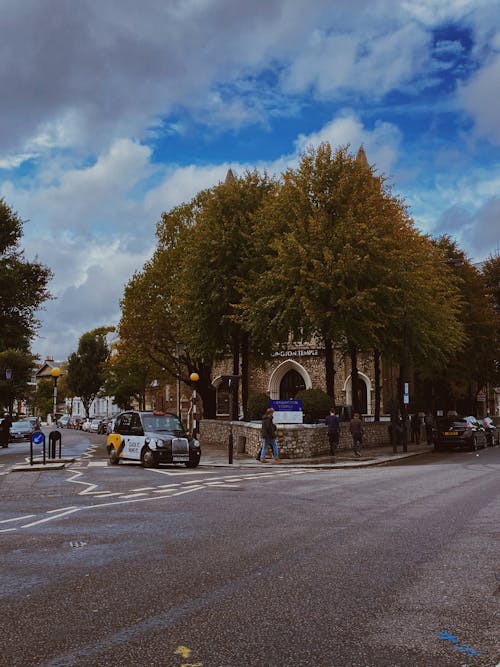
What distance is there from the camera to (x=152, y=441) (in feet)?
68.0

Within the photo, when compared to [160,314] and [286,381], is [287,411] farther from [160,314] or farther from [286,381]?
[286,381]

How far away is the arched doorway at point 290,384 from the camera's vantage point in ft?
171

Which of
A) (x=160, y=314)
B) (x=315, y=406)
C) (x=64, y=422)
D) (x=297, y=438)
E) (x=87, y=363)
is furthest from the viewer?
(x=64, y=422)

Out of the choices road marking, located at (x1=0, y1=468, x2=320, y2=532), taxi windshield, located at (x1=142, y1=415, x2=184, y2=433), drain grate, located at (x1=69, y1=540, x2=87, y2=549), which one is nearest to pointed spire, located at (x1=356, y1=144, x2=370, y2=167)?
taxi windshield, located at (x1=142, y1=415, x2=184, y2=433)

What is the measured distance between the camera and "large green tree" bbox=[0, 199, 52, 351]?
32.5m

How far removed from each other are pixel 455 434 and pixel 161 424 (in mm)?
15017

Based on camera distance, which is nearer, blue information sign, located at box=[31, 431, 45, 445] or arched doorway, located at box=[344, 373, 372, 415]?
blue information sign, located at box=[31, 431, 45, 445]

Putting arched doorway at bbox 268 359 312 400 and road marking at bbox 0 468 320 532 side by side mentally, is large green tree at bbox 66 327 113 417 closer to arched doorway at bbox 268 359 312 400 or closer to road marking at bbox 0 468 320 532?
arched doorway at bbox 268 359 312 400

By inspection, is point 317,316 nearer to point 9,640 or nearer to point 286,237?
point 286,237

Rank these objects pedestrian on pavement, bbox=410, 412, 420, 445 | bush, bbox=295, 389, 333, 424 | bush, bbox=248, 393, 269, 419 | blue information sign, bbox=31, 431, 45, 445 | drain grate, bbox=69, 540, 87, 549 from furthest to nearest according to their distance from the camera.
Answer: pedestrian on pavement, bbox=410, 412, 420, 445, bush, bbox=248, 393, 269, 419, bush, bbox=295, 389, 333, 424, blue information sign, bbox=31, 431, 45, 445, drain grate, bbox=69, 540, 87, 549

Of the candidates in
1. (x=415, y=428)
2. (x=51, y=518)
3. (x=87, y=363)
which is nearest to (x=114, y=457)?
(x=51, y=518)

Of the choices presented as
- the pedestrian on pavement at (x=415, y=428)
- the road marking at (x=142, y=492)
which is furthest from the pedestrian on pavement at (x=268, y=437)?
the pedestrian on pavement at (x=415, y=428)

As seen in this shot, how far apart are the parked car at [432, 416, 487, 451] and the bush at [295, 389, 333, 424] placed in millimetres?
6069

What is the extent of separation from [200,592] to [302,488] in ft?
28.6
